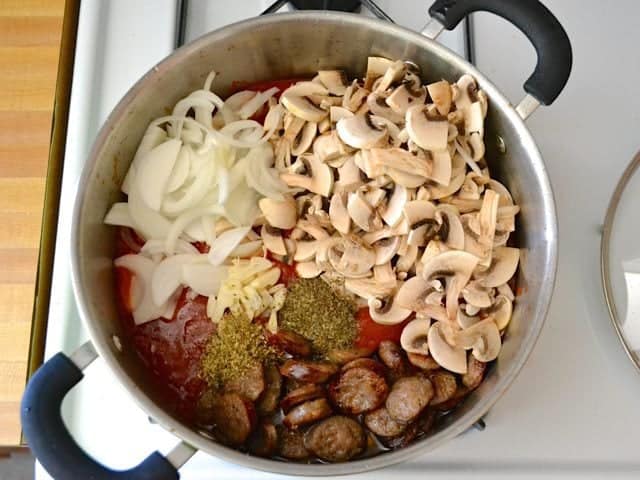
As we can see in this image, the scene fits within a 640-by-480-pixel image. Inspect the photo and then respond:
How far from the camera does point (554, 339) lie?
3.34ft

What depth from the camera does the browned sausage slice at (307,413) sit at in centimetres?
92

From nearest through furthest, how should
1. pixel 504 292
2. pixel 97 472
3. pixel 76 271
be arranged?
pixel 97 472 → pixel 76 271 → pixel 504 292

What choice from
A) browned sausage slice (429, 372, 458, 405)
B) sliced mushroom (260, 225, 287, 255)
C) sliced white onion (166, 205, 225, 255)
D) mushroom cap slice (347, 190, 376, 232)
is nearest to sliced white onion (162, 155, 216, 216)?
sliced white onion (166, 205, 225, 255)

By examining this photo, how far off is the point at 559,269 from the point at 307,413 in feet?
1.45

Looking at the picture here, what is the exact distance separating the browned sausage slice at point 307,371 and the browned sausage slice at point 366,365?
2 cm

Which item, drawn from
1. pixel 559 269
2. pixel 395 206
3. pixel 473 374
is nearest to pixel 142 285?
pixel 395 206

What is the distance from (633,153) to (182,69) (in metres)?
0.72

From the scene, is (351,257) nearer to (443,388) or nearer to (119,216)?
(443,388)

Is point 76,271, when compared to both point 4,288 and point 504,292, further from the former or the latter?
point 504,292

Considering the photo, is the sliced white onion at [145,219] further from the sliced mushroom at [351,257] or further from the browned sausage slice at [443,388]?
the browned sausage slice at [443,388]

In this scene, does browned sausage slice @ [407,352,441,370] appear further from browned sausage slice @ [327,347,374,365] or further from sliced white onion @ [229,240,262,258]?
sliced white onion @ [229,240,262,258]

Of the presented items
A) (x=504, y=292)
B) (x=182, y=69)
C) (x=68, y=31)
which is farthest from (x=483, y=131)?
(x=68, y=31)

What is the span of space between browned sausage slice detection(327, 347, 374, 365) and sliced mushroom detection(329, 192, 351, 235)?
0.55ft

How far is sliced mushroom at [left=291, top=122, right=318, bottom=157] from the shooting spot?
1041mm
